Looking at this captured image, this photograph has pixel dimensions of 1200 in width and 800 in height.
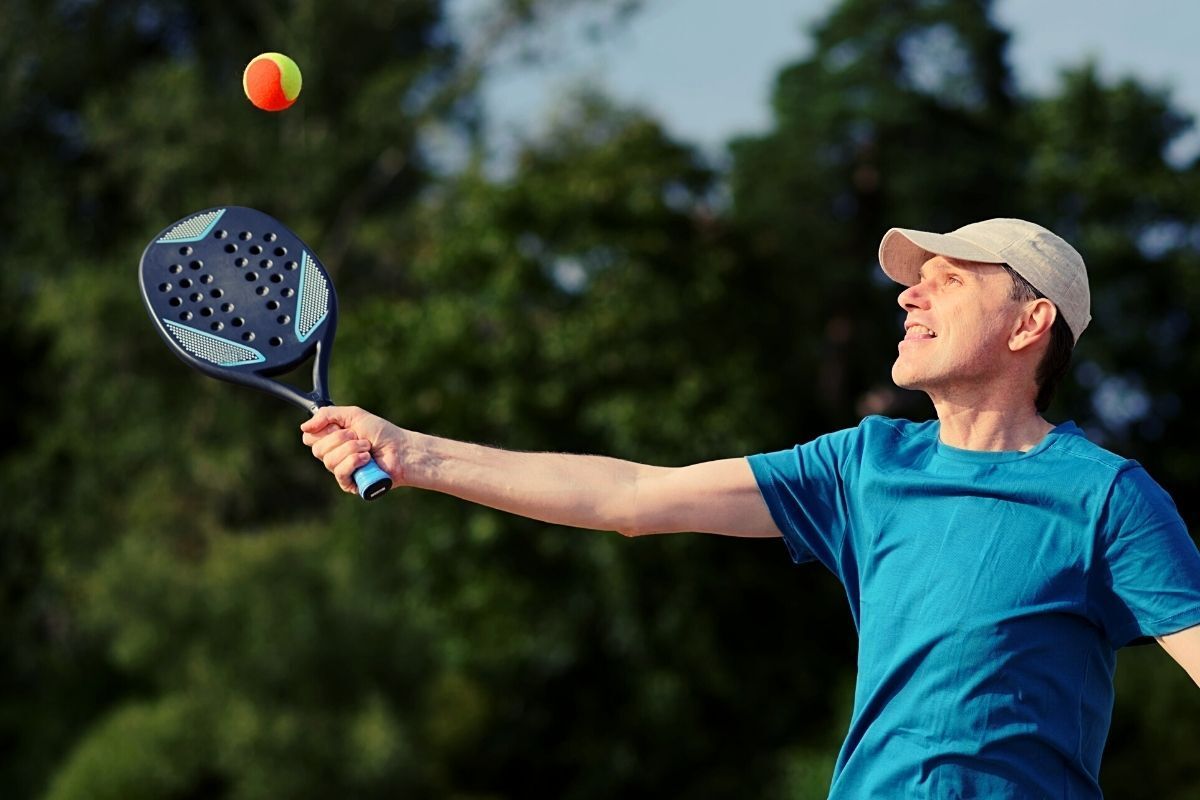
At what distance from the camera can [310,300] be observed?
12.5 feet

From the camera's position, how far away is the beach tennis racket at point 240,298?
12.1ft

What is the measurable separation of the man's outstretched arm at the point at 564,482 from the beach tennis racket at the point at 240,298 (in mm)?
352

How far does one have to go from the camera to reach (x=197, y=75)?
808 inches

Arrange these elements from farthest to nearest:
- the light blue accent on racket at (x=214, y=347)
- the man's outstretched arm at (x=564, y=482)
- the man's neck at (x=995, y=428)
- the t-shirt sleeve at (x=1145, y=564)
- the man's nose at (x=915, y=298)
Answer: the light blue accent on racket at (x=214, y=347), the man's outstretched arm at (x=564, y=482), the man's nose at (x=915, y=298), the man's neck at (x=995, y=428), the t-shirt sleeve at (x=1145, y=564)

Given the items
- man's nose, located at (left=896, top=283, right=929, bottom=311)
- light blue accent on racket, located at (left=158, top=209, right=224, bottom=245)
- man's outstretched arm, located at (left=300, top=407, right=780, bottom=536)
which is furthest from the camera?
light blue accent on racket, located at (left=158, top=209, right=224, bottom=245)

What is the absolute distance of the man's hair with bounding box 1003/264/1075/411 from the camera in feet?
10.1

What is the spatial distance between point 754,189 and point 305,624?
651 centimetres

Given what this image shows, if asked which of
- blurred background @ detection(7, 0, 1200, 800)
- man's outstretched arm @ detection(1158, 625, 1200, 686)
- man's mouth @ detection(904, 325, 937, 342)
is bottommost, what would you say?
blurred background @ detection(7, 0, 1200, 800)

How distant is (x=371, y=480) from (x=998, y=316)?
1189mm

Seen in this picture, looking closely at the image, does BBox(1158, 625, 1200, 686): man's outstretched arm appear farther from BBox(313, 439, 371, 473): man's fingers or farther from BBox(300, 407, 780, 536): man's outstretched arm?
BBox(313, 439, 371, 473): man's fingers

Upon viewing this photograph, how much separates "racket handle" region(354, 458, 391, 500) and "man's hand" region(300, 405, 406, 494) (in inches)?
0.5

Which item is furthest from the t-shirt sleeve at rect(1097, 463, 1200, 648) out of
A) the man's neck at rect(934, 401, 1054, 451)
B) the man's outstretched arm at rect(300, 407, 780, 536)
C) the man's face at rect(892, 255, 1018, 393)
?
the man's outstretched arm at rect(300, 407, 780, 536)

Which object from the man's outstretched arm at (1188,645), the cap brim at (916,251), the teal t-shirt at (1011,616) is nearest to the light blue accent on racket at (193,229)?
the cap brim at (916,251)

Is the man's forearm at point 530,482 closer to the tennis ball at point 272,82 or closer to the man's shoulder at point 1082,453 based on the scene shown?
the man's shoulder at point 1082,453
